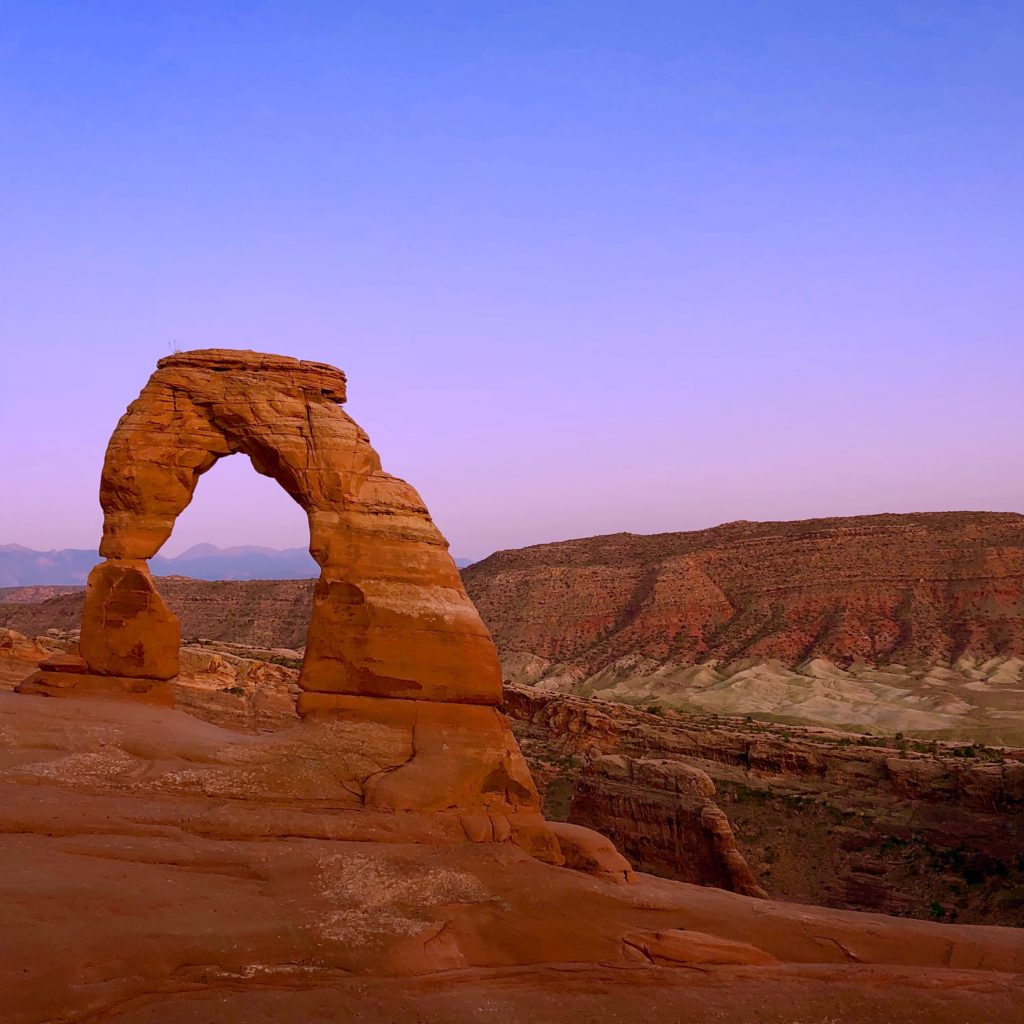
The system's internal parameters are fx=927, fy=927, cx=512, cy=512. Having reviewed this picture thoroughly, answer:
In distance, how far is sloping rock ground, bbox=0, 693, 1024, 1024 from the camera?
30.0ft

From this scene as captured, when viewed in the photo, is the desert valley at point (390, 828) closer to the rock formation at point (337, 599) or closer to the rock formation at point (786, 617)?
the rock formation at point (337, 599)

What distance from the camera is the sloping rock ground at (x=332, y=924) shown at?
30.0ft

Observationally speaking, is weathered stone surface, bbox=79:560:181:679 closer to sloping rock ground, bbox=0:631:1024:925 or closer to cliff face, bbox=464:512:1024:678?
sloping rock ground, bbox=0:631:1024:925

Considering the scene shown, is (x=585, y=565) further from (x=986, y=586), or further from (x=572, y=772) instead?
(x=572, y=772)

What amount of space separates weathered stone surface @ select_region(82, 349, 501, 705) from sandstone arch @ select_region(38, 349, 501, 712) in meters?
0.02

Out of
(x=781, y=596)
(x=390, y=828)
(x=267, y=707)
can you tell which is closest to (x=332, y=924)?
(x=390, y=828)

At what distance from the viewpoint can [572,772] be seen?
30578 millimetres

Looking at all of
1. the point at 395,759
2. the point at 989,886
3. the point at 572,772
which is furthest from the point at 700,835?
the point at 395,759

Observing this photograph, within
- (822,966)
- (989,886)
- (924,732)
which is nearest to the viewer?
(822,966)

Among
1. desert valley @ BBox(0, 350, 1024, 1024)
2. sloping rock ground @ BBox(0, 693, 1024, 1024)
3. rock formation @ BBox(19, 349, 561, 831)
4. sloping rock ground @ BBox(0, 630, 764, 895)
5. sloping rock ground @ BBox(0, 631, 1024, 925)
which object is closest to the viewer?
sloping rock ground @ BBox(0, 693, 1024, 1024)

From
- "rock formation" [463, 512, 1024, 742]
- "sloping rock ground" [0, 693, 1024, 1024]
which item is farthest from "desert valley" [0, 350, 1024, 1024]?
"rock formation" [463, 512, 1024, 742]

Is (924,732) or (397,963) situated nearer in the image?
(397,963)

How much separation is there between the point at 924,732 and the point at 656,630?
3159 centimetres

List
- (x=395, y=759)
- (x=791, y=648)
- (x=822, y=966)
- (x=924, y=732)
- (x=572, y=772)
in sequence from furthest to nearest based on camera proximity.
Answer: (x=791, y=648) → (x=924, y=732) → (x=572, y=772) → (x=395, y=759) → (x=822, y=966)
